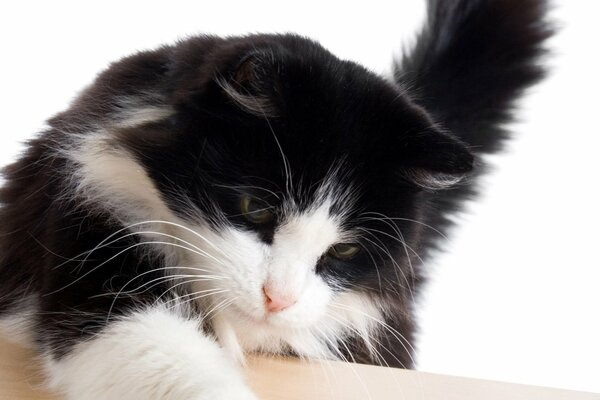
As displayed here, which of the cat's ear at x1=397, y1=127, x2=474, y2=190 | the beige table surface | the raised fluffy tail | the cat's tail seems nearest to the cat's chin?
the beige table surface

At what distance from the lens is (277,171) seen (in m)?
1.37

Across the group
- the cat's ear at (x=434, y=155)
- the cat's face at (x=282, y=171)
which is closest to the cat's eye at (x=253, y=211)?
the cat's face at (x=282, y=171)

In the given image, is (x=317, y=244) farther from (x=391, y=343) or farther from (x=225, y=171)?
(x=391, y=343)

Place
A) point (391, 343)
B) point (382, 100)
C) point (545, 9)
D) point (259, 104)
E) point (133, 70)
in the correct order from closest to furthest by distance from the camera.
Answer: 1. point (259, 104)
2. point (382, 100)
3. point (133, 70)
4. point (391, 343)
5. point (545, 9)

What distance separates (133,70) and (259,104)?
38 cm

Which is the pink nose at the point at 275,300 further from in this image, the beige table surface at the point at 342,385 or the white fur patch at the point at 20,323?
the white fur patch at the point at 20,323

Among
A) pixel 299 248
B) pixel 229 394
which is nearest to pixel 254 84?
pixel 299 248

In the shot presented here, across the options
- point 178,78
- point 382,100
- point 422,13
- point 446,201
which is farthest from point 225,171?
point 422,13

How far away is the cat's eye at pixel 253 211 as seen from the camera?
1.36m

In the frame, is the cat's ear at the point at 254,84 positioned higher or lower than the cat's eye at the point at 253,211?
higher

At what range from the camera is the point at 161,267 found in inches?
56.4

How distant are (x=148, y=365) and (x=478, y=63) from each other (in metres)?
1.32

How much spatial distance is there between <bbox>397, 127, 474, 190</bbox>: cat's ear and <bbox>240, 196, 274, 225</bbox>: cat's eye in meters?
0.30

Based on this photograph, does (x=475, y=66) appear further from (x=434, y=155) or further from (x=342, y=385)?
(x=342, y=385)
